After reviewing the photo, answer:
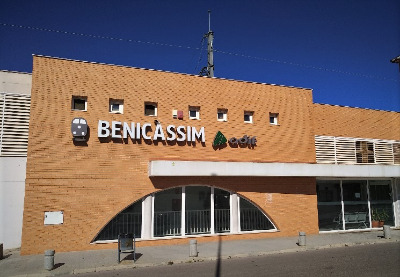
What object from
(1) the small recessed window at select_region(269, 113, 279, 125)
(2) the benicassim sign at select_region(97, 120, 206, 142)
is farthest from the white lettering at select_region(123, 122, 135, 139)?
(1) the small recessed window at select_region(269, 113, 279, 125)

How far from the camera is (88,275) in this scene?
419 inches

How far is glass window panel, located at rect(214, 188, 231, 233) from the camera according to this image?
1620cm

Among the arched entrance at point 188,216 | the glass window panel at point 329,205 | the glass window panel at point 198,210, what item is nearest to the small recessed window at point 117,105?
the arched entrance at point 188,216

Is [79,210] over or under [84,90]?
under

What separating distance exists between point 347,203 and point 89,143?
1540 cm

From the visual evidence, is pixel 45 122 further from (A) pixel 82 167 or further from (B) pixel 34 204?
(B) pixel 34 204

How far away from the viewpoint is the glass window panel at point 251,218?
54.6 feet

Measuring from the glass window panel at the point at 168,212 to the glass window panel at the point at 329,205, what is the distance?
28.3ft

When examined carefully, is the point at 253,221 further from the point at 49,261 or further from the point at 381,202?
the point at 49,261

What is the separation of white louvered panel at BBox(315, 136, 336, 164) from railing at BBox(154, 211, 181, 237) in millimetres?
9251

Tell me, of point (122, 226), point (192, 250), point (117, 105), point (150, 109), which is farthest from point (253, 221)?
point (117, 105)

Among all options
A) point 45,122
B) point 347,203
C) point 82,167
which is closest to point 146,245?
point 82,167

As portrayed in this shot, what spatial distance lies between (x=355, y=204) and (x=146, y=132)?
13.7 m

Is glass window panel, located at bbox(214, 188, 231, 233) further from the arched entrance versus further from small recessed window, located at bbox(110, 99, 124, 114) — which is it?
small recessed window, located at bbox(110, 99, 124, 114)
